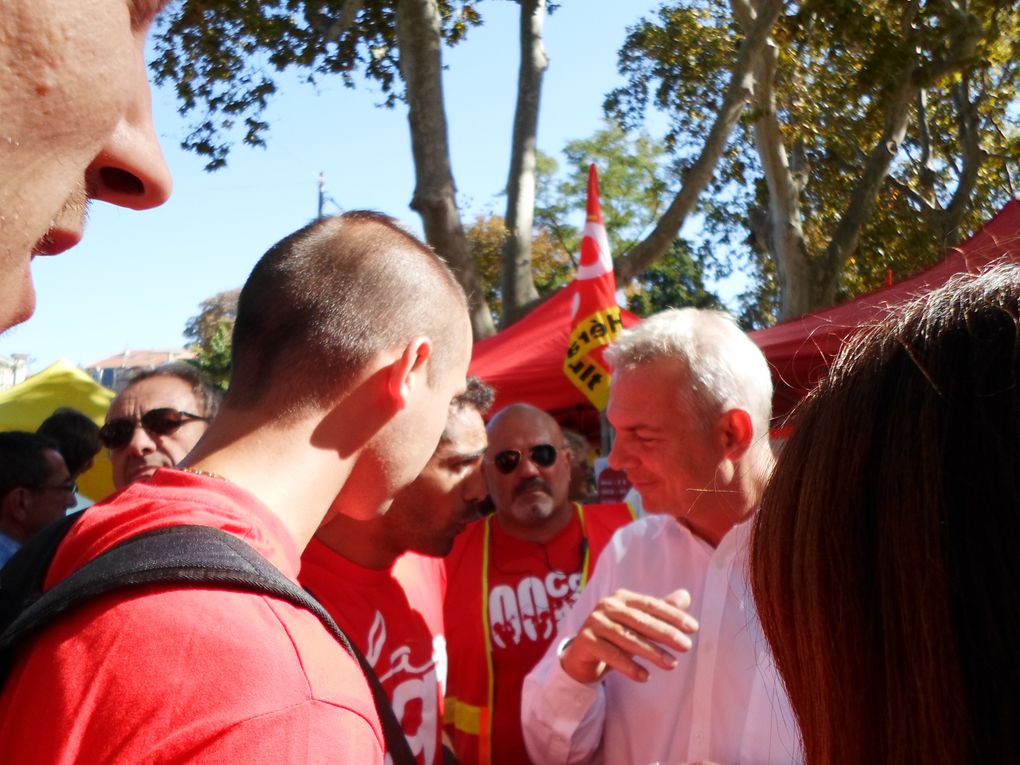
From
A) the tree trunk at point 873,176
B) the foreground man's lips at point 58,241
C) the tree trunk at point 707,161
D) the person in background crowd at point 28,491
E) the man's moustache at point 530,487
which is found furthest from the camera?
the tree trunk at point 873,176

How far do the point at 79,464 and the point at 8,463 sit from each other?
816 mm

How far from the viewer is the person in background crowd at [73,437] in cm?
535

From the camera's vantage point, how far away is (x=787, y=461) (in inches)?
42.1

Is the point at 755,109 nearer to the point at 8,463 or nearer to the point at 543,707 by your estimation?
the point at 8,463

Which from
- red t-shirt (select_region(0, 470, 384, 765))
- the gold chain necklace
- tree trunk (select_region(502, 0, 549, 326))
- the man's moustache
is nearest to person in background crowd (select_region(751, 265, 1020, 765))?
red t-shirt (select_region(0, 470, 384, 765))

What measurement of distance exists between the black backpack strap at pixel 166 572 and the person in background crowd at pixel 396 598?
151cm

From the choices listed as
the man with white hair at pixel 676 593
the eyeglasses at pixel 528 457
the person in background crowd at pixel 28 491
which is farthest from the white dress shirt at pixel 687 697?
the person in background crowd at pixel 28 491

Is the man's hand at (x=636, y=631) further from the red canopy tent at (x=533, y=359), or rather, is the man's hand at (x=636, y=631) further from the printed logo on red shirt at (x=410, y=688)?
the red canopy tent at (x=533, y=359)

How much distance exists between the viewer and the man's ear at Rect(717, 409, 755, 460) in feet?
8.77

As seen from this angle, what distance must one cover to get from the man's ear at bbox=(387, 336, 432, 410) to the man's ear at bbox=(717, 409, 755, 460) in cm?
113

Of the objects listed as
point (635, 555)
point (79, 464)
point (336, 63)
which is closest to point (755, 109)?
point (336, 63)

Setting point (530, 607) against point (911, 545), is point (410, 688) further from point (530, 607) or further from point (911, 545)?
point (911, 545)

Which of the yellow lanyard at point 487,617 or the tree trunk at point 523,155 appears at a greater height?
the tree trunk at point 523,155

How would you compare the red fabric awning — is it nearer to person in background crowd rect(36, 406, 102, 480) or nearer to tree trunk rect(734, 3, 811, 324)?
person in background crowd rect(36, 406, 102, 480)
